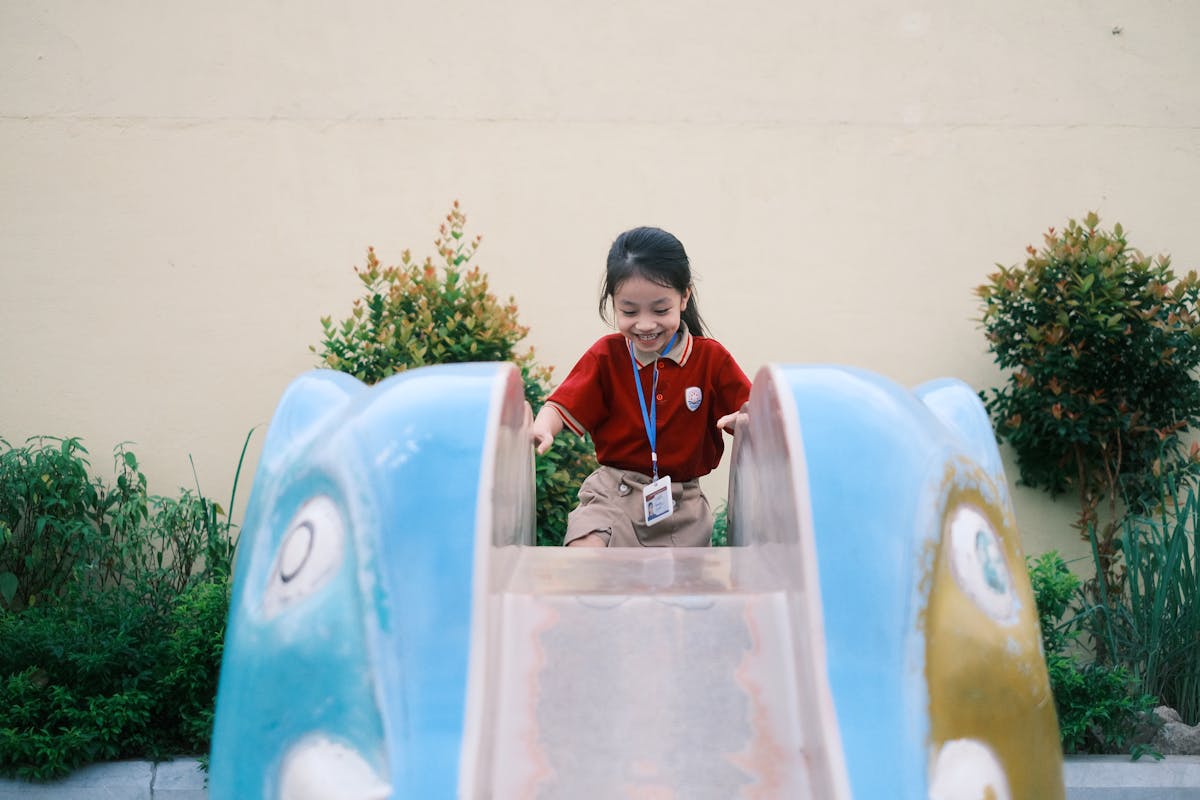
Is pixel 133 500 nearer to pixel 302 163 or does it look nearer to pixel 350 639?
pixel 302 163

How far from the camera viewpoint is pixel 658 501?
2.84 m

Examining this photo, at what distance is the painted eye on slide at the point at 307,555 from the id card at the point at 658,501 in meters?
1.13

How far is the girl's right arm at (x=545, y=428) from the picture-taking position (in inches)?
112

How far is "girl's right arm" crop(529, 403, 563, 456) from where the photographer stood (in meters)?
2.84

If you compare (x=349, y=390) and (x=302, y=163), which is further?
(x=302, y=163)

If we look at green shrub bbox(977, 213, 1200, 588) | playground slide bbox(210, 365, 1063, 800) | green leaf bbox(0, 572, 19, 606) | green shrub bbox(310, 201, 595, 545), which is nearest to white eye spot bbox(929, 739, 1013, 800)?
playground slide bbox(210, 365, 1063, 800)

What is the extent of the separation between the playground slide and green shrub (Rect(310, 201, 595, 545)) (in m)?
1.90

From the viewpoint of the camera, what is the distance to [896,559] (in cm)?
176

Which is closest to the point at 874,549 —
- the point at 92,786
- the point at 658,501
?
the point at 658,501

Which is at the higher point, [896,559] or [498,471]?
[498,471]

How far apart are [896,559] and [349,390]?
117 centimetres

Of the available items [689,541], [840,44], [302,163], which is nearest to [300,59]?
[302,163]

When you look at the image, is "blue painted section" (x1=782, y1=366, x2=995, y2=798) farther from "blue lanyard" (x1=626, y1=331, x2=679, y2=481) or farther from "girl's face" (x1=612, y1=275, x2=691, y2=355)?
"blue lanyard" (x1=626, y1=331, x2=679, y2=481)

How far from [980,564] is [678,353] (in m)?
1.53
